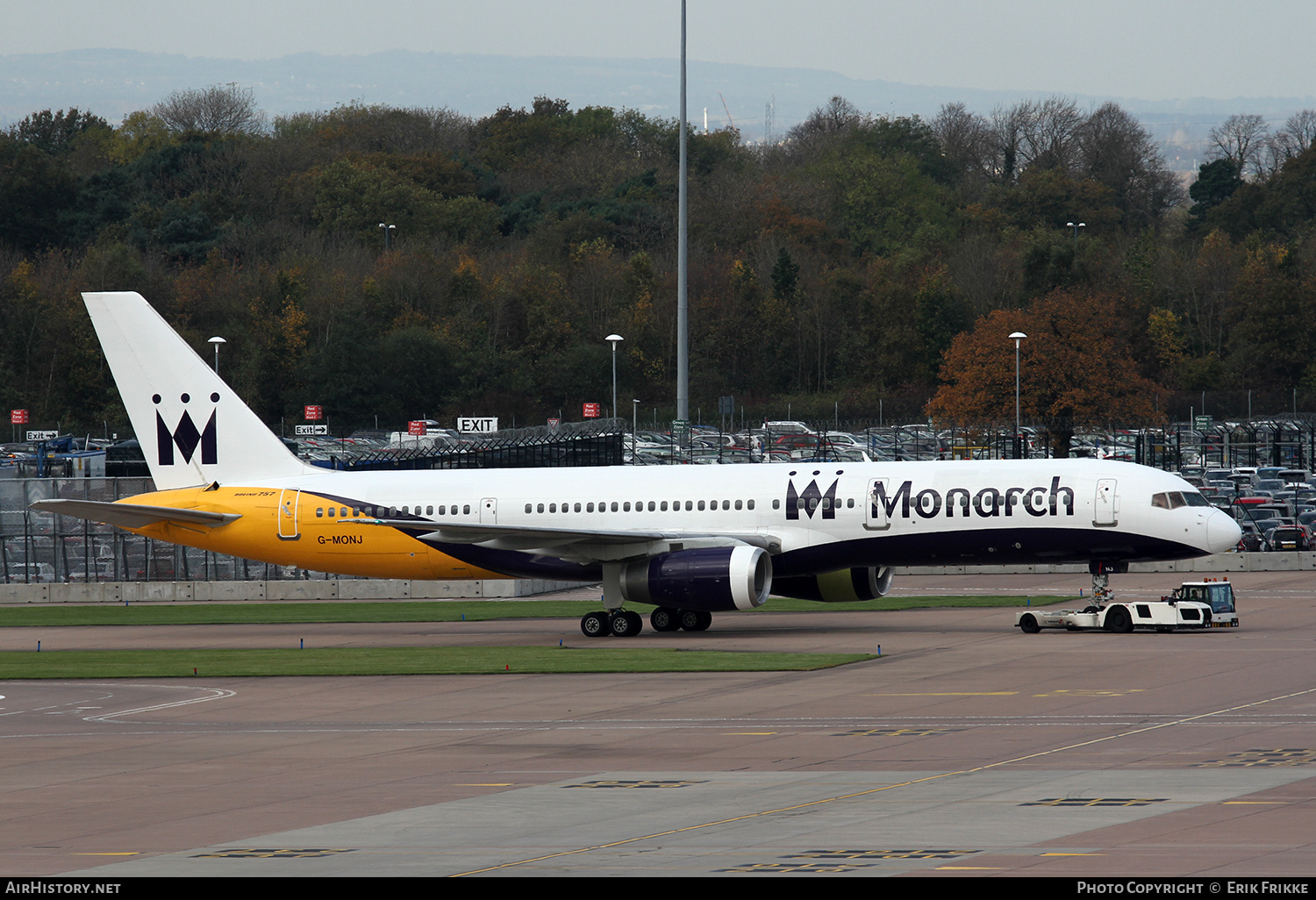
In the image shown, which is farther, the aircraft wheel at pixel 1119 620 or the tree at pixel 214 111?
the tree at pixel 214 111

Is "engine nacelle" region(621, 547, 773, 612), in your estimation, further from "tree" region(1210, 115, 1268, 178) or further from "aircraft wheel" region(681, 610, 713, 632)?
"tree" region(1210, 115, 1268, 178)

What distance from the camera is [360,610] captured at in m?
49.7

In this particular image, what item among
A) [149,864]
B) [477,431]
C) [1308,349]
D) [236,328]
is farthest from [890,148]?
[149,864]

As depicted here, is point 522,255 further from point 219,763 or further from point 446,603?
point 219,763

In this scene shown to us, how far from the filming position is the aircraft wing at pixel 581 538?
3747 cm

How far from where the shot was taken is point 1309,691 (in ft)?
81.2

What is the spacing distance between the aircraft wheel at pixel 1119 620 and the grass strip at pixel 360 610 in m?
7.33

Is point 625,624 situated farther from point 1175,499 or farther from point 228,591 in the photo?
point 228,591

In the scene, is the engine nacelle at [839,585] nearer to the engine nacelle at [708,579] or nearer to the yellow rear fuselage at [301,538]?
the engine nacelle at [708,579]

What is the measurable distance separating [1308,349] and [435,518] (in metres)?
96.9

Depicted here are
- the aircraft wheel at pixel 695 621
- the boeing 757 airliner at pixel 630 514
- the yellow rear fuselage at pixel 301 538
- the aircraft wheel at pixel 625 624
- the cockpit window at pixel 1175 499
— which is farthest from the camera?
the yellow rear fuselage at pixel 301 538

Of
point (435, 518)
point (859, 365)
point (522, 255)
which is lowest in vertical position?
point (435, 518)

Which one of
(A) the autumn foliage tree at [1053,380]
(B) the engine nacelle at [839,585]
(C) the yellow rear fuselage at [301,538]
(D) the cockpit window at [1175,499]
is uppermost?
(A) the autumn foliage tree at [1053,380]

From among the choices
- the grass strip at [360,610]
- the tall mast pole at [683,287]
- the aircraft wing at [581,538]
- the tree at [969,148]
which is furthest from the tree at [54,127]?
the aircraft wing at [581,538]
